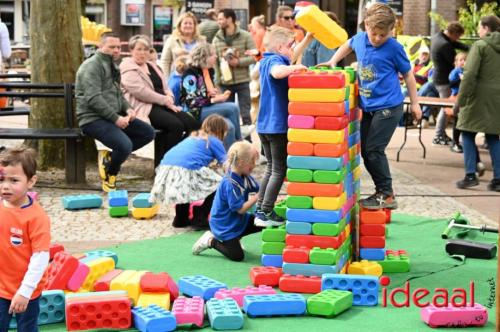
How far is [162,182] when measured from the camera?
8.84 meters

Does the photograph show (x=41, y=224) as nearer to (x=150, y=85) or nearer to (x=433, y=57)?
(x=150, y=85)

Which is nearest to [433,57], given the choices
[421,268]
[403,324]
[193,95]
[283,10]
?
[283,10]

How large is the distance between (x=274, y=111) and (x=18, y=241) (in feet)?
9.72

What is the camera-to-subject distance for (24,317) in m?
4.58

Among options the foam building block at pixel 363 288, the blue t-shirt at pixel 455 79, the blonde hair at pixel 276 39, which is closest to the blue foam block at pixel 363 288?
the foam building block at pixel 363 288

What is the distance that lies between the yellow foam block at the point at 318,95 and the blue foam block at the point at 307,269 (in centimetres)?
115

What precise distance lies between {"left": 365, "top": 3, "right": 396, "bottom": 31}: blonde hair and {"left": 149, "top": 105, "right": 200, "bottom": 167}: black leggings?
446cm

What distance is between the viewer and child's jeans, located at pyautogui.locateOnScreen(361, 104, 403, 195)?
23.0ft

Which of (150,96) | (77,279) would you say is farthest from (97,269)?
(150,96)

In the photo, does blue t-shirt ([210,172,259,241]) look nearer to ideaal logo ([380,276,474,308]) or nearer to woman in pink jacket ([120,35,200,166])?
ideaal logo ([380,276,474,308])

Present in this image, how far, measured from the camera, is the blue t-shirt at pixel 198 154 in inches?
346

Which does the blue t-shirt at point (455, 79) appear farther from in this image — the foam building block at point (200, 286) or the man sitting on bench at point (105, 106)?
the foam building block at point (200, 286)

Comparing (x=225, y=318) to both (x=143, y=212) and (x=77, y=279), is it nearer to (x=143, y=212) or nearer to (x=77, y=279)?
(x=77, y=279)

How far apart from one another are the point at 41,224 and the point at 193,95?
22.4ft
